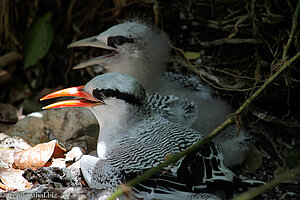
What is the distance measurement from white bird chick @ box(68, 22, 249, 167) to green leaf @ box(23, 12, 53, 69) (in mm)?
1145

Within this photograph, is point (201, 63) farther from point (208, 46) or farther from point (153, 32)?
point (153, 32)

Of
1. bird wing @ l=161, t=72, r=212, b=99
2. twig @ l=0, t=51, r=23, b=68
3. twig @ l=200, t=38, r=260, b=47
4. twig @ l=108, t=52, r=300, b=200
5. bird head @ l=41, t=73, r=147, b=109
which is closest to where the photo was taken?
twig @ l=108, t=52, r=300, b=200

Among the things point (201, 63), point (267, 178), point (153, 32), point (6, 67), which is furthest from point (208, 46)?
point (6, 67)

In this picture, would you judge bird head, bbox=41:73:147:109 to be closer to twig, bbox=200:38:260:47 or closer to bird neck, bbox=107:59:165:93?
bird neck, bbox=107:59:165:93

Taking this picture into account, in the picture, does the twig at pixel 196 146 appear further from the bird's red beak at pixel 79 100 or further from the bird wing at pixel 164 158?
the bird's red beak at pixel 79 100

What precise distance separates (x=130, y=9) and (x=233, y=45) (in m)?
1.12

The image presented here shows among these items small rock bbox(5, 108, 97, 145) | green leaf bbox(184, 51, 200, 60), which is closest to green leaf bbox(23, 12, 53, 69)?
small rock bbox(5, 108, 97, 145)

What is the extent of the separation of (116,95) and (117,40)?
0.83 m

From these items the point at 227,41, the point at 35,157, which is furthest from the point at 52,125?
the point at 227,41

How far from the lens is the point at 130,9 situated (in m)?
4.04

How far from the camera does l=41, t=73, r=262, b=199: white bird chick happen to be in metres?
2.18

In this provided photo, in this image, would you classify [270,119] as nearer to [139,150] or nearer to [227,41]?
[227,41]

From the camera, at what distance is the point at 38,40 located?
14.1ft

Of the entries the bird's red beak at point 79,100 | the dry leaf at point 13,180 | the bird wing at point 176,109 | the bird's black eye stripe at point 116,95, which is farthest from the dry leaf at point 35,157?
the bird wing at point 176,109
